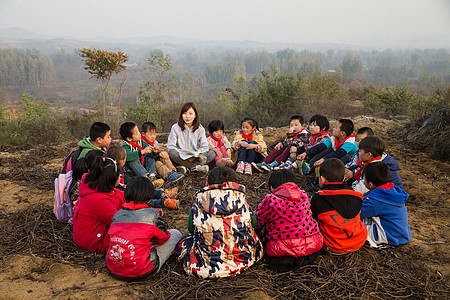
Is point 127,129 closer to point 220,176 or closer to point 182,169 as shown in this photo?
point 182,169

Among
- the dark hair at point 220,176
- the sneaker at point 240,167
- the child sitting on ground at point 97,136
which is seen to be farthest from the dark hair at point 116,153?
the sneaker at point 240,167

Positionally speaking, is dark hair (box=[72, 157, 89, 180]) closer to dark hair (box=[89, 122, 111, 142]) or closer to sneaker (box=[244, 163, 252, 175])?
dark hair (box=[89, 122, 111, 142])

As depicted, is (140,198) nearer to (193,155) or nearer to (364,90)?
(193,155)

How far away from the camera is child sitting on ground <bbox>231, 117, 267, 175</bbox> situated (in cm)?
541

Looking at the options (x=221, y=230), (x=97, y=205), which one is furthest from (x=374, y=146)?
(x=97, y=205)

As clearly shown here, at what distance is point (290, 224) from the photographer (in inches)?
93.7

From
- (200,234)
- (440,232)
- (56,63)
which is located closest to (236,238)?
(200,234)

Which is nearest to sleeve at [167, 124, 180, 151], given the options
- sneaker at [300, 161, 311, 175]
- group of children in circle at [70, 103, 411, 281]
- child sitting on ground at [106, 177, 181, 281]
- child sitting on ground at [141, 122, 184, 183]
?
child sitting on ground at [141, 122, 184, 183]

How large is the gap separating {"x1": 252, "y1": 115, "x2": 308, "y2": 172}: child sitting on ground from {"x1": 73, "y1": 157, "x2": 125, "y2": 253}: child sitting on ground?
2986 mm

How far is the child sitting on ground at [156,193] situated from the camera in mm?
3445

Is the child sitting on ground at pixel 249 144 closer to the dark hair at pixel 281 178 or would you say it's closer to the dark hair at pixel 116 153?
the dark hair at pixel 116 153

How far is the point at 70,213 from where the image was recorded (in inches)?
127

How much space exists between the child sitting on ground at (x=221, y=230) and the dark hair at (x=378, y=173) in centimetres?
134

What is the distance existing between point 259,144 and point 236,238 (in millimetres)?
3350
